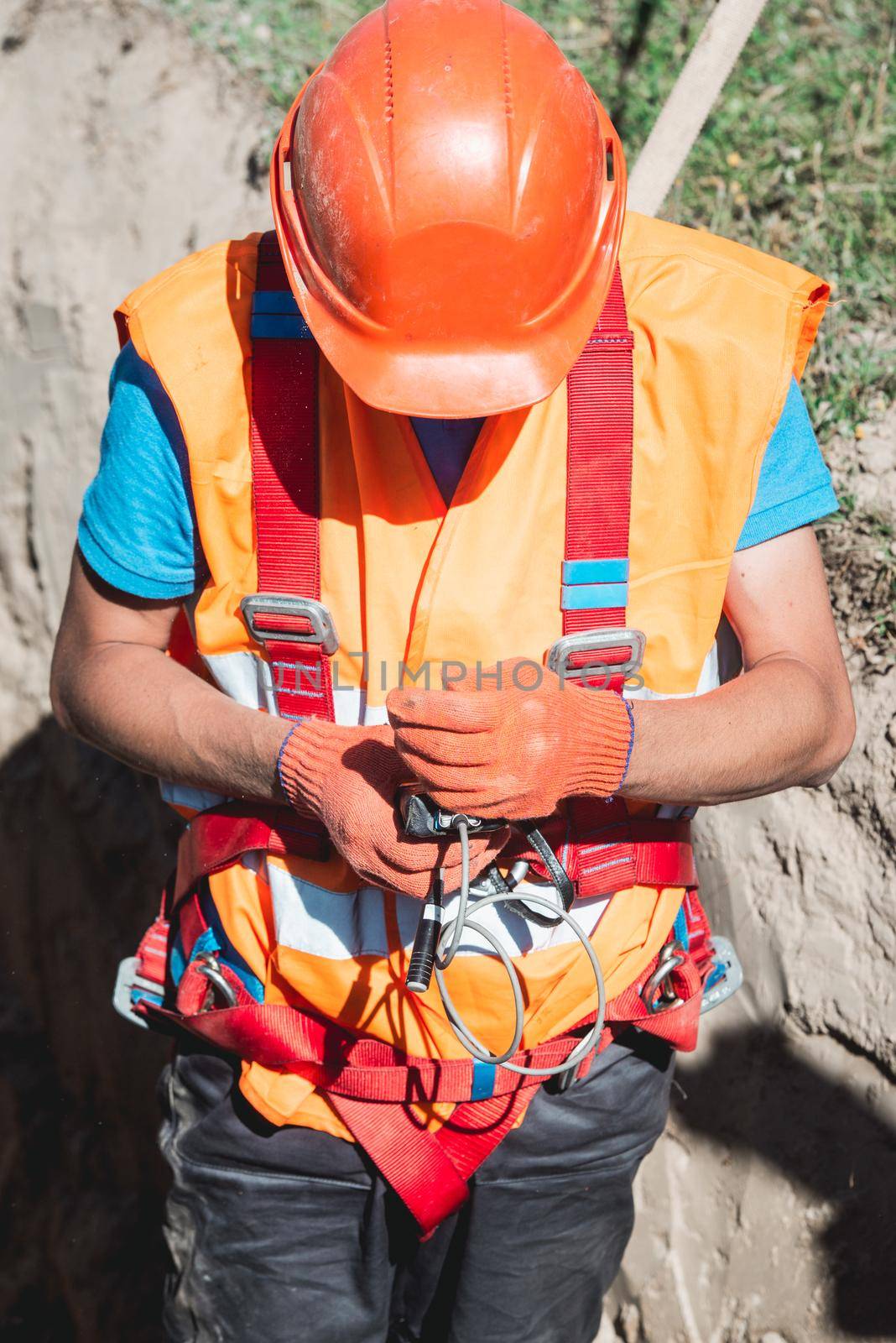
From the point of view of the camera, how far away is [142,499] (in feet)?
6.25

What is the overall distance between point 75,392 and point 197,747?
218cm

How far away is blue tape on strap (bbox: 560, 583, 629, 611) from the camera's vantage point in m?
1.79

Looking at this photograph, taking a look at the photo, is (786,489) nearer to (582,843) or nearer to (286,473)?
(582,843)

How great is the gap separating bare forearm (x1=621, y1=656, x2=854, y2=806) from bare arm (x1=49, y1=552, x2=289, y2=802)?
59 centimetres

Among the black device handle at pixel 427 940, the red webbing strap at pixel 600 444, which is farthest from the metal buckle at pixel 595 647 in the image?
the black device handle at pixel 427 940

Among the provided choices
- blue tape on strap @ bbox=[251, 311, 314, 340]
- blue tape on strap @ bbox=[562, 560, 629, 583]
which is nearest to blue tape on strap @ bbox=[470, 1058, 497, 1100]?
blue tape on strap @ bbox=[562, 560, 629, 583]

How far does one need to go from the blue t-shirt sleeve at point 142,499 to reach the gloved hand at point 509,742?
0.54 meters

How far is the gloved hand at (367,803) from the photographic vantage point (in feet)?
5.69

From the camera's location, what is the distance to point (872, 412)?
300 centimetres

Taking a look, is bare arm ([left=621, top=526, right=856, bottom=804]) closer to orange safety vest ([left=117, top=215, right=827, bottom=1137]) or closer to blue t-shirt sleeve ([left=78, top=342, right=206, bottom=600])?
orange safety vest ([left=117, top=215, right=827, bottom=1137])

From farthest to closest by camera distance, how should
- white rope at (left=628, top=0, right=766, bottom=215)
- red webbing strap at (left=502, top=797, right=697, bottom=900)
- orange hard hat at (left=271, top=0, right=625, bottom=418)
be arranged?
white rope at (left=628, top=0, right=766, bottom=215), red webbing strap at (left=502, top=797, right=697, bottom=900), orange hard hat at (left=271, top=0, right=625, bottom=418)

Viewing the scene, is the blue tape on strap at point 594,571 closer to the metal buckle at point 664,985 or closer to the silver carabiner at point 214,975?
the metal buckle at point 664,985

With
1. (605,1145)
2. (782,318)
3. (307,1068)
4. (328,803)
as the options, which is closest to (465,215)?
(782,318)

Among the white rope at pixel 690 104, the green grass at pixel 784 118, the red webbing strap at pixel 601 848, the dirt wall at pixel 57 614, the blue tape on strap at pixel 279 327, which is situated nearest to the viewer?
the blue tape on strap at pixel 279 327
